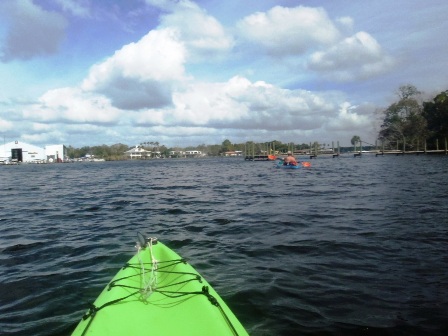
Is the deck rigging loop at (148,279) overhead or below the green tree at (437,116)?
below

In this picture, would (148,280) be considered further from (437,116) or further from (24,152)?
(24,152)

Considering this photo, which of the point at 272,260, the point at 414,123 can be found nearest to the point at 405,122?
the point at 414,123

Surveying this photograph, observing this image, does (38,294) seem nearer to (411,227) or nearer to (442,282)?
(442,282)

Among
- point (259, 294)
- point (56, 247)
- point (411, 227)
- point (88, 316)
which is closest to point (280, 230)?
point (411, 227)

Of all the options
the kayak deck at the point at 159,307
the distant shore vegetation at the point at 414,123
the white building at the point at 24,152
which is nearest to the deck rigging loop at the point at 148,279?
the kayak deck at the point at 159,307

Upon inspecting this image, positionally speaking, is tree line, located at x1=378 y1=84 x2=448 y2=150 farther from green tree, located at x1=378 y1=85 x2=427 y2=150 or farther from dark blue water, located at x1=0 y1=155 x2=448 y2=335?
dark blue water, located at x1=0 y1=155 x2=448 y2=335

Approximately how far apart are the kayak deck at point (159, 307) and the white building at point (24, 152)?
16501 cm

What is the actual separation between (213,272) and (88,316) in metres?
→ 3.47

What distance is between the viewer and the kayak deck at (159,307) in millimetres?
3914

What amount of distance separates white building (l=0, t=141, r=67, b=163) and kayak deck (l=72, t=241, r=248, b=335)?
16501 centimetres

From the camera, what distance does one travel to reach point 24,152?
15050cm

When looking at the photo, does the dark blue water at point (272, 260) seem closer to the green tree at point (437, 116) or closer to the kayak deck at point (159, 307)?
the kayak deck at point (159, 307)

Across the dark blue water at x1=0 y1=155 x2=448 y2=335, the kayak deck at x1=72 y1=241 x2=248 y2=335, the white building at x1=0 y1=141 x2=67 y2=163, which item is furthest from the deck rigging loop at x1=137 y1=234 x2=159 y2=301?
the white building at x1=0 y1=141 x2=67 y2=163

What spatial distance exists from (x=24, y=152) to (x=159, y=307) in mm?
170815
